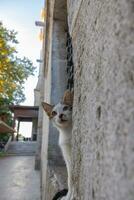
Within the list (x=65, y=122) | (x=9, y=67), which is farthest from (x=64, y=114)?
(x=9, y=67)

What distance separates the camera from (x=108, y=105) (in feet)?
2.22

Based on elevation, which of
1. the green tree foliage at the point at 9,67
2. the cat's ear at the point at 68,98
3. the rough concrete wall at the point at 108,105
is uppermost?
the green tree foliage at the point at 9,67

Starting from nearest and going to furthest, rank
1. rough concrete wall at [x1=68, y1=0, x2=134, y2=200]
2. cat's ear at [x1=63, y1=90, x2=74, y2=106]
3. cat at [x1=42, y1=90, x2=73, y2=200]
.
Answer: rough concrete wall at [x1=68, y1=0, x2=134, y2=200] → cat at [x1=42, y1=90, x2=73, y2=200] → cat's ear at [x1=63, y1=90, x2=74, y2=106]

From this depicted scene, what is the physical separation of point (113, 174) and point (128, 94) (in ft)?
0.54

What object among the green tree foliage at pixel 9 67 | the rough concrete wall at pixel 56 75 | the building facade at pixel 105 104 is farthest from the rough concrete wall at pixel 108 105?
the green tree foliage at pixel 9 67

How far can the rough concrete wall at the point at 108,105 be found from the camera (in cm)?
57

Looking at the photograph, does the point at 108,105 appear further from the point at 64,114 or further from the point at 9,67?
the point at 9,67

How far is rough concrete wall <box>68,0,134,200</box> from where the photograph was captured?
0.57m

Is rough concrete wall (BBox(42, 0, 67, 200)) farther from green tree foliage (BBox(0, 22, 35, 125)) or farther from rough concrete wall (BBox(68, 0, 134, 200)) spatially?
green tree foliage (BBox(0, 22, 35, 125))

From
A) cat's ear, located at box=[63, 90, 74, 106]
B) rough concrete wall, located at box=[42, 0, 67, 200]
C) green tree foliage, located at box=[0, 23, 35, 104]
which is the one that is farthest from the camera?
green tree foliage, located at box=[0, 23, 35, 104]

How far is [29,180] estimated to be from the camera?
616cm

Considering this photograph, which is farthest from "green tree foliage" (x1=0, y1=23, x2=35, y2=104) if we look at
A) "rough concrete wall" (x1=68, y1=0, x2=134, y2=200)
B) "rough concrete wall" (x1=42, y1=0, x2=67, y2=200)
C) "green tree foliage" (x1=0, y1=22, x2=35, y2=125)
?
"rough concrete wall" (x1=68, y1=0, x2=134, y2=200)

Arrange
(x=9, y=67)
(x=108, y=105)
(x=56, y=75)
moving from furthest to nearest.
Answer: (x=9, y=67) → (x=56, y=75) → (x=108, y=105)

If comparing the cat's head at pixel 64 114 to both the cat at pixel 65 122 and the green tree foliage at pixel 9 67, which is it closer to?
the cat at pixel 65 122
